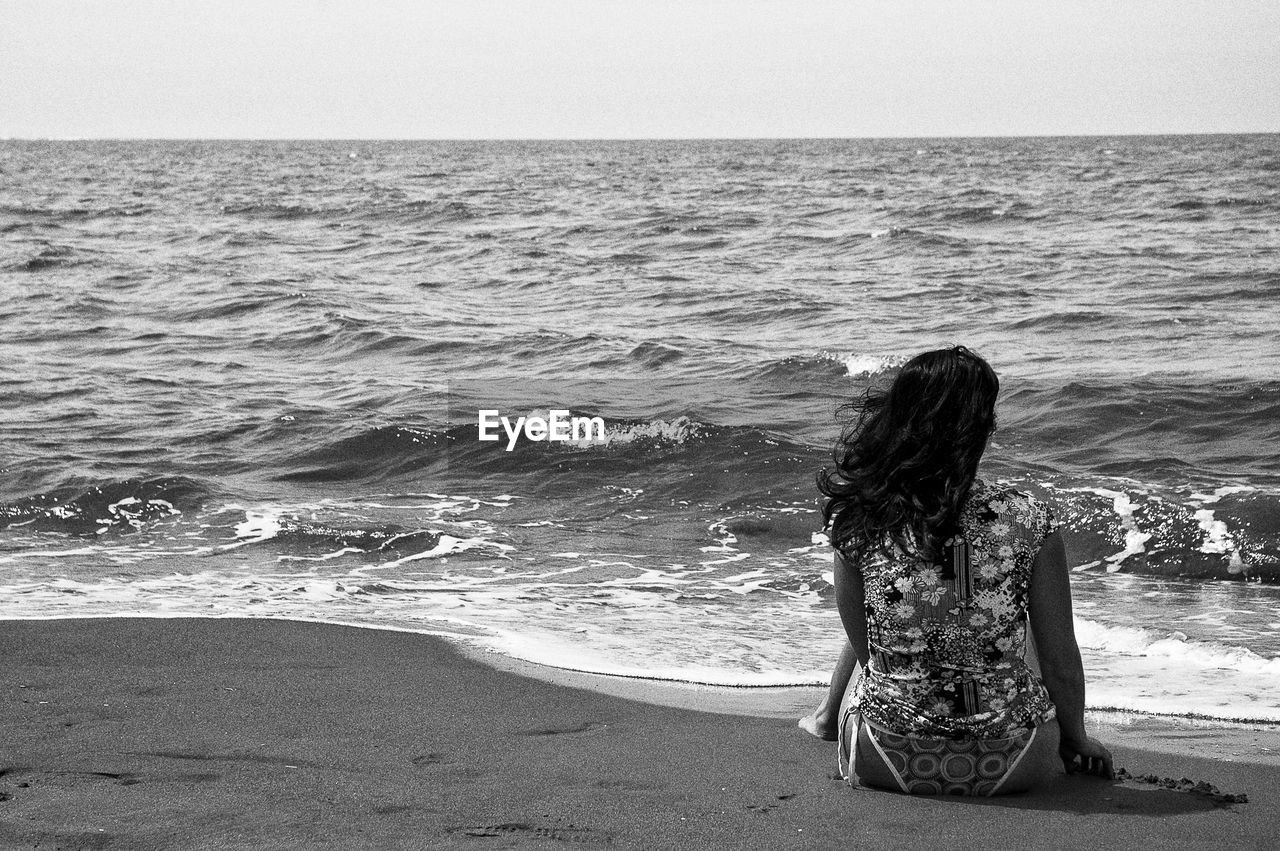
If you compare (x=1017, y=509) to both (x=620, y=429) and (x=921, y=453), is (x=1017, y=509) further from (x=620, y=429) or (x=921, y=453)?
(x=620, y=429)

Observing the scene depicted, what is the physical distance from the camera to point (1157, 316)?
637 inches

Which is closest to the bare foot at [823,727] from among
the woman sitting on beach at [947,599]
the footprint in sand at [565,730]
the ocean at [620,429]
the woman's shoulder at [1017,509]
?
the woman sitting on beach at [947,599]

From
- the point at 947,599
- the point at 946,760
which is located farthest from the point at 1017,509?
the point at 946,760

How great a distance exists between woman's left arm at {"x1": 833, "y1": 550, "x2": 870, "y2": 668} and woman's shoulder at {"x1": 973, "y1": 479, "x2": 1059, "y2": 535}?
0.38 metres

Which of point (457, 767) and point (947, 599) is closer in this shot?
point (947, 599)

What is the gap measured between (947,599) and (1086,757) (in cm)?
63

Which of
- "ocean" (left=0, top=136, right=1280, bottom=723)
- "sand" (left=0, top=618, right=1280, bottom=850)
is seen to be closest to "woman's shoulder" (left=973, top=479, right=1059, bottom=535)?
"sand" (left=0, top=618, right=1280, bottom=850)

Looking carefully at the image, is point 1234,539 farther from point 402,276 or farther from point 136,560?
point 402,276

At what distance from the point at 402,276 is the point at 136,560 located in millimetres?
A: 15681

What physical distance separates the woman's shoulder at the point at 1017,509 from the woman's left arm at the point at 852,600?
15.0 inches

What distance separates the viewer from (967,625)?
333 cm

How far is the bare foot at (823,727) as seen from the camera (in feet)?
13.1

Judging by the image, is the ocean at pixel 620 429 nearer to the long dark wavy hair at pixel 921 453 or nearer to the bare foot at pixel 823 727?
the bare foot at pixel 823 727

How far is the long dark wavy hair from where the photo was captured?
318 centimetres
